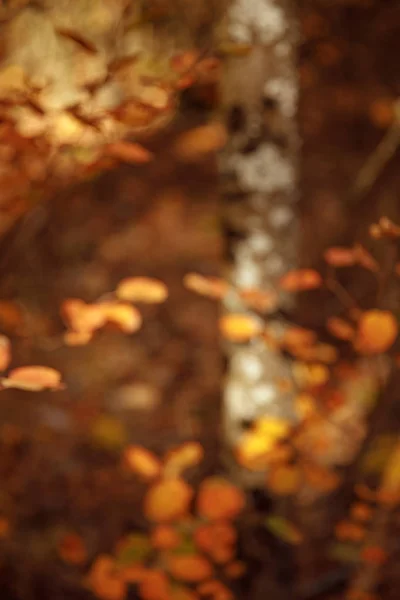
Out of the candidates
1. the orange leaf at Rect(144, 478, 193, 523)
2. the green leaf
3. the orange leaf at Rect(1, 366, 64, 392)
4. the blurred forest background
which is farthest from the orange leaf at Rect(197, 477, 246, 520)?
the orange leaf at Rect(1, 366, 64, 392)

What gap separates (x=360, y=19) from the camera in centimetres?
811

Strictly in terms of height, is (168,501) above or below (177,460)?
below

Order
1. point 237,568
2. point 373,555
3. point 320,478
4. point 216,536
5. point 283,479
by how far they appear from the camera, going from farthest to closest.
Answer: point 320,478 < point 373,555 < point 216,536 < point 237,568 < point 283,479

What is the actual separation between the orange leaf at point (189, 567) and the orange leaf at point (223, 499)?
1.39 feet

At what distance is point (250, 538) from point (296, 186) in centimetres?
191

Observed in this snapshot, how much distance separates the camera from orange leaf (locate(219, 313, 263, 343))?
11.0 ft

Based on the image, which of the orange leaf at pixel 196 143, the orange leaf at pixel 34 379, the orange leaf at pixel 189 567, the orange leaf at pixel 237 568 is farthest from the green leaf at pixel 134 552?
the orange leaf at pixel 196 143

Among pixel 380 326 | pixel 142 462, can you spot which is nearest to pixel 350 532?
pixel 142 462

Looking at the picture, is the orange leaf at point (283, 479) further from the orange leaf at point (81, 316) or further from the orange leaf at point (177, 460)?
the orange leaf at point (81, 316)

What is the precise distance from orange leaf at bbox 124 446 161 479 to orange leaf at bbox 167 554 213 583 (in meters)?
1.08

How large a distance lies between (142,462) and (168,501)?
68cm

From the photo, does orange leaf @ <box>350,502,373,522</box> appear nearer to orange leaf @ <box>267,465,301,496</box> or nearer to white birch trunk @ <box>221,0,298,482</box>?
orange leaf @ <box>267,465,301,496</box>

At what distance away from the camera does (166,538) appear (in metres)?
4.05

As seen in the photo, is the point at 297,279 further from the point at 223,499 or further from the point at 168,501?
the point at 168,501
